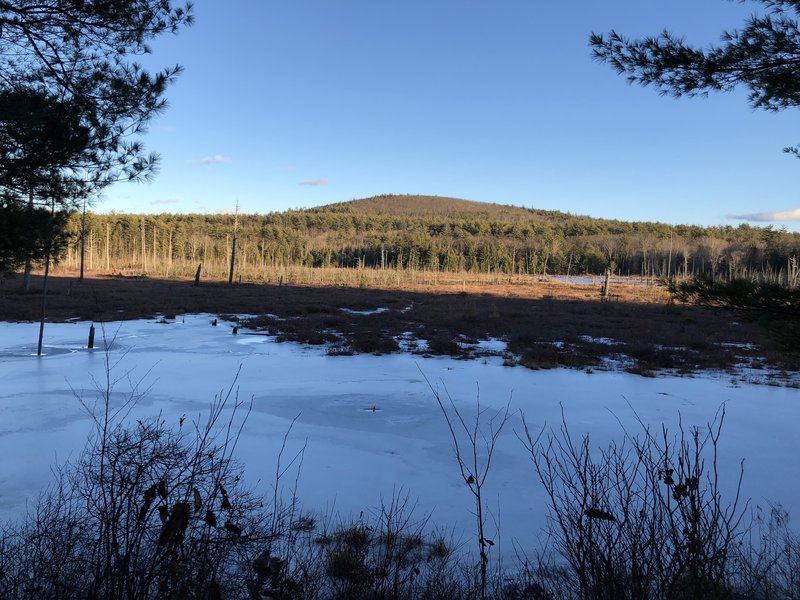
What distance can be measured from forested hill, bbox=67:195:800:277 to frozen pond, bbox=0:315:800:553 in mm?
47365

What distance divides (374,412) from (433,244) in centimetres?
7834

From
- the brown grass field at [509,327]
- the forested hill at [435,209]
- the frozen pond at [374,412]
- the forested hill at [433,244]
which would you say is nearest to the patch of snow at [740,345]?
the brown grass field at [509,327]

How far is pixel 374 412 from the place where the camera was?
7.92 meters

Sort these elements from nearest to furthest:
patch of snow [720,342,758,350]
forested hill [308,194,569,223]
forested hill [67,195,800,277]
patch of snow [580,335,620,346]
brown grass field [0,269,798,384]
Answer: brown grass field [0,269,798,384], patch of snow [580,335,620,346], patch of snow [720,342,758,350], forested hill [67,195,800,277], forested hill [308,194,569,223]

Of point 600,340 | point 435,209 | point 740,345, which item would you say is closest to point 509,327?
point 600,340

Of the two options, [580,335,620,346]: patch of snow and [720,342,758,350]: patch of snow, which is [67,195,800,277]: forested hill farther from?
[720,342,758,350]: patch of snow

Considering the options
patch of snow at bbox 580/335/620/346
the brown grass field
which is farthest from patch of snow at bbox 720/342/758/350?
patch of snow at bbox 580/335/620/346

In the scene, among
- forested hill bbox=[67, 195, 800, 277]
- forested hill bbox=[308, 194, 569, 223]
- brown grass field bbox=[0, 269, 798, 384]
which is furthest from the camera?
forested hill bbox=[308, 194, 569, 223]

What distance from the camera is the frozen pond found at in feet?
16.5

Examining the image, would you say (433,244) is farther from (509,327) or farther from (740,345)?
(740,345)

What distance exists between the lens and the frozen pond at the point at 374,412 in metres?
5.04

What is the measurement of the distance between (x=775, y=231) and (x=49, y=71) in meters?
86.7

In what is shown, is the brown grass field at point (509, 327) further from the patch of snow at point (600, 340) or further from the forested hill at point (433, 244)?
the forested hill at point (433, 244)

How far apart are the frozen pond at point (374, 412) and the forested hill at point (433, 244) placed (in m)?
47.4
